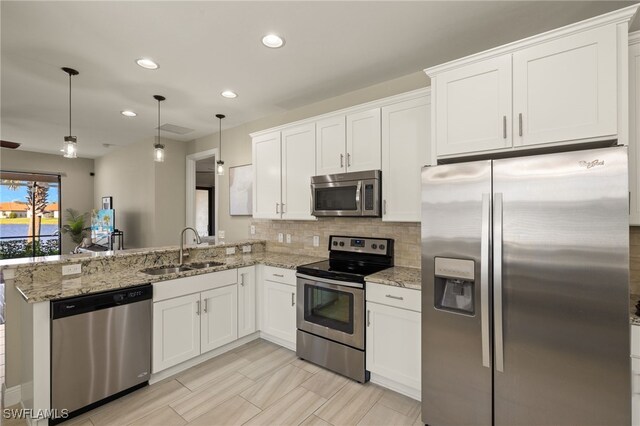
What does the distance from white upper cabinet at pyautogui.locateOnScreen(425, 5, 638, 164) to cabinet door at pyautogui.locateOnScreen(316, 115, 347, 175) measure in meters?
1.04

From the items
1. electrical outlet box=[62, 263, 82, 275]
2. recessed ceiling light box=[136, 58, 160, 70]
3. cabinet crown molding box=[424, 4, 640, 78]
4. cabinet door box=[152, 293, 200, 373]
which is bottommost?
cabinet door box=[152, 293, 200, 373]

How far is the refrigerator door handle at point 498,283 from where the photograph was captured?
1717 mm

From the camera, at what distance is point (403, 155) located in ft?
8.58

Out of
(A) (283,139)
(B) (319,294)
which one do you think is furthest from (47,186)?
(B) (319,294)

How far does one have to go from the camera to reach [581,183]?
→ 60.3 inches

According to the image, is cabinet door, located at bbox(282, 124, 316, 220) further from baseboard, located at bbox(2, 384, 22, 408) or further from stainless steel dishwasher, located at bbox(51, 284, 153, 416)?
baseboard, located at bbox(2, 384, 22, 408)

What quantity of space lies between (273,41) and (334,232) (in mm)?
1952

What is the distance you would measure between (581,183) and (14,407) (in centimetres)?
395

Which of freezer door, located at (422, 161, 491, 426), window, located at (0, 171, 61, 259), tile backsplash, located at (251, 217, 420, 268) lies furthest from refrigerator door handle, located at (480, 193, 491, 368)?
window, located at (0, 171, 61, 259)

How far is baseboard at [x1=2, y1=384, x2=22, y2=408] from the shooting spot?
2207 mm

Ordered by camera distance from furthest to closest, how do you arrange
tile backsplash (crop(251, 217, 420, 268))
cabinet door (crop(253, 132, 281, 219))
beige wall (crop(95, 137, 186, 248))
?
beige wall (crop(95, 137, 186, 248)) → cabinet door (crop(253, 132, 281, 219)) → tile backsplash (crop(251, 217, 420, 268))

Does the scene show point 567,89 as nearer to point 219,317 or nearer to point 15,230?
point 219,317

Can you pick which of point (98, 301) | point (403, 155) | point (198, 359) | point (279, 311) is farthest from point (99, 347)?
point (403, 155)

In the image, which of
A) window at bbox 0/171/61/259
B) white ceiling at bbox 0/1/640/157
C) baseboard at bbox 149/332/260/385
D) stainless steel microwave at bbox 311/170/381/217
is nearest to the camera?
white ceiling at bbox 0/1/640/157
